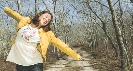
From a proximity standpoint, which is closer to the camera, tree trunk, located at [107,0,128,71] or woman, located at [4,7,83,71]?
woman, located at [4,7,83,71]

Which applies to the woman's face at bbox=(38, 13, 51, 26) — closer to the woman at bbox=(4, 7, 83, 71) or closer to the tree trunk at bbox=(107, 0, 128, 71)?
the woman at bbox=(4, 7, 83, 71)

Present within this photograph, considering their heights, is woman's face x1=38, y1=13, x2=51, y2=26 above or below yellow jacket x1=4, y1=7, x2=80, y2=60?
above

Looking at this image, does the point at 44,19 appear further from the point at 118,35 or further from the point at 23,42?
the point at 118,35

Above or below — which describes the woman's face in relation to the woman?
above

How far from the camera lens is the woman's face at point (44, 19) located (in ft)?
12.5

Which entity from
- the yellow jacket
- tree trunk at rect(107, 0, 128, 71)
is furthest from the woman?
tree trunk at rect(107, 0, 128, 71)

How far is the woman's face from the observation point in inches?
150

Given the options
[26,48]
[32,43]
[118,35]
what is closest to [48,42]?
[32,43]

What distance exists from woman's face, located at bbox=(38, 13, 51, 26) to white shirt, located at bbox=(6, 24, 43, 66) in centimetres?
16

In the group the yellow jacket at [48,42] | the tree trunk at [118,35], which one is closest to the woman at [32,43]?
the yellow jacket at [48,42]

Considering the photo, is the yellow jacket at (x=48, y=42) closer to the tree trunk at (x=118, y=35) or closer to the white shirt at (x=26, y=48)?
the white shirt at (x=26, y=48)

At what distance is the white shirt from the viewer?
3820mm

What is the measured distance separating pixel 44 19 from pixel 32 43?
414 millimetres

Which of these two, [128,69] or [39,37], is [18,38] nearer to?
[39,37]
